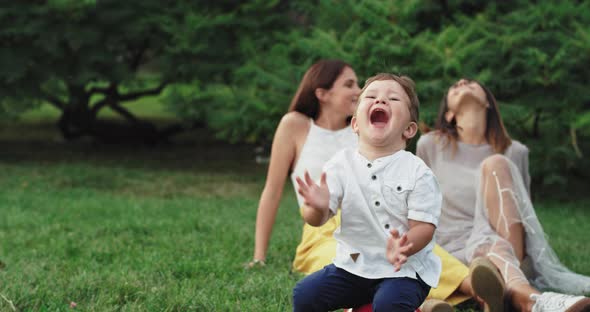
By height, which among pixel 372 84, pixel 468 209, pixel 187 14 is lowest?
pixel 468 209

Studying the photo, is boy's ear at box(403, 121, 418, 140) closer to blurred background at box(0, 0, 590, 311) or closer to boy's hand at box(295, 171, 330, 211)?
boy's hand at box(295, 171, 330, 211)

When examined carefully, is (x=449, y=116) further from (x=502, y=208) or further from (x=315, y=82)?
(x=315, y=82)

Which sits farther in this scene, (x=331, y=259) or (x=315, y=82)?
(x=315, y=82)

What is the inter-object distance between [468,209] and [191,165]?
7529 millimetres

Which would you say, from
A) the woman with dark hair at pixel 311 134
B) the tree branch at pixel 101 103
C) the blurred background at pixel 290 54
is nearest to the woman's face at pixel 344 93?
the woman with dark hair at pixel 311 134

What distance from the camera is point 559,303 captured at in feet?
11.3

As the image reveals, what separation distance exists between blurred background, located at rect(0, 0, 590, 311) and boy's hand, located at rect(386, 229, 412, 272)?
4.96 feet

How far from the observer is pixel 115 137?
44.3ft

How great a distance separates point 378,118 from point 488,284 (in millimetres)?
1332

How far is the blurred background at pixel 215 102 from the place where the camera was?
4.96 metres

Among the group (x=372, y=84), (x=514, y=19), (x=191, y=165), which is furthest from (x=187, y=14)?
(x=372, y=84)

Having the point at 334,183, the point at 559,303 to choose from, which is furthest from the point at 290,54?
the point at 334,183

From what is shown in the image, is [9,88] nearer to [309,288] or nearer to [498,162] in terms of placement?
[498,162]

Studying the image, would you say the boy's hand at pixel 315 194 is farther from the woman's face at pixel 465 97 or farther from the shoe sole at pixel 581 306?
the woman's face at pixel 465 97
